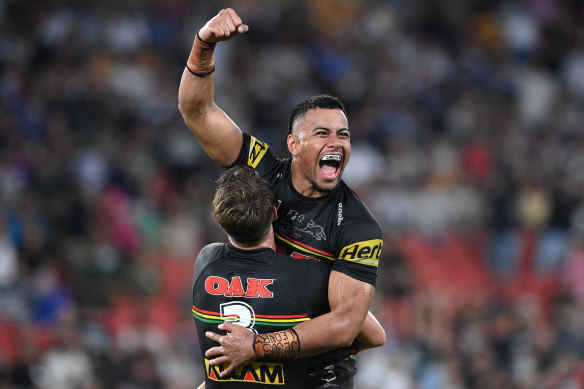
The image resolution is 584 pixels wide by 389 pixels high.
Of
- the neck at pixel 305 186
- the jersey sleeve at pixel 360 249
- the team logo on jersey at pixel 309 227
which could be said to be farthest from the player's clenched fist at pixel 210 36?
the jersey sleeve at pixel 360 249

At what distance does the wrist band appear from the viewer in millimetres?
4328

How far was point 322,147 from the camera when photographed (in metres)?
4.37

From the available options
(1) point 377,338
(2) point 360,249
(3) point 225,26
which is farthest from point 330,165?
(1) point 377,338

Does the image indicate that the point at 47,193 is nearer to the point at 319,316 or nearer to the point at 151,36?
the point at 151,36

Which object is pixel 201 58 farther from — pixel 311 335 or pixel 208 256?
pixel 311 335

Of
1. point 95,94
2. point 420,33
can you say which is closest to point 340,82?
point 420,33

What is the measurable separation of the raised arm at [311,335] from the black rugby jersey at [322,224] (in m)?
0.08

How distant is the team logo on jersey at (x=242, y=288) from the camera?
13.1ft

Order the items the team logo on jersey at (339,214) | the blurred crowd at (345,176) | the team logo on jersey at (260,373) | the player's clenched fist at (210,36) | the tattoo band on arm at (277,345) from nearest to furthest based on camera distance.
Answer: the tattoo band on arm at (277,345)
the team logo on jersey at (260,373)
the player's clenched fist at (210,36)
the team logo on jersey at (339,214)
the blurred crowd at (345,176)

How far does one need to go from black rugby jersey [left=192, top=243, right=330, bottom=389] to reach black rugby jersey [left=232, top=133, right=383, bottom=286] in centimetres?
20

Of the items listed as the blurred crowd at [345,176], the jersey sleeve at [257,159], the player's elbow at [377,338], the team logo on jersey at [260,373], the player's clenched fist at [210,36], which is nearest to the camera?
the team logo on jersey at [260,373]

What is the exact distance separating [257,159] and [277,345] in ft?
3.63

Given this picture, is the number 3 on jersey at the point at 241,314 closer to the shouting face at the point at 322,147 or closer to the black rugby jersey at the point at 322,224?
the black rugby jersey at the point at 322,224

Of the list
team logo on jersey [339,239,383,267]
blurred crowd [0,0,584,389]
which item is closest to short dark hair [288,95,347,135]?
team logo on jersey [339,239,383,267]
